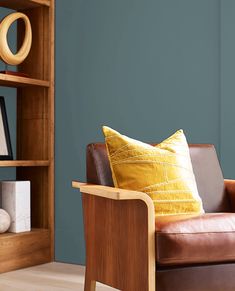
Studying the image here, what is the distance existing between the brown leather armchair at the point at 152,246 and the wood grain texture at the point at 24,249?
1.07 meters

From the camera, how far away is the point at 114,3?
3869mm

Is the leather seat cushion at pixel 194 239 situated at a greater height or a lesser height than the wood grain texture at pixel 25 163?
lesser

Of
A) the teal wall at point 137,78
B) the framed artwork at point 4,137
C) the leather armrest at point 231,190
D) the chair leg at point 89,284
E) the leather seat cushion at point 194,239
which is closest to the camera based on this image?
the leather seat cushion at point 194,239

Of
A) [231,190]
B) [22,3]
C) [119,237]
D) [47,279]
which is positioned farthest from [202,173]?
[22,3]

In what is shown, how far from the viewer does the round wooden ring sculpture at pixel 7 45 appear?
3.70m

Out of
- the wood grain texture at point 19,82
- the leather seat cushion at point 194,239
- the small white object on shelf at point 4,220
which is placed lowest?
the small white object on shelf at point 4,220

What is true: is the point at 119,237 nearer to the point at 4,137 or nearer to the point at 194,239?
the point at 194,239

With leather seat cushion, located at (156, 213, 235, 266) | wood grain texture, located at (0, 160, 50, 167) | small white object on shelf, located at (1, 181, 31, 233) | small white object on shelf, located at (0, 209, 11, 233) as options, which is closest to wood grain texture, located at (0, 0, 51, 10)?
wood grain texture, located at (0, 160, 50, 167)

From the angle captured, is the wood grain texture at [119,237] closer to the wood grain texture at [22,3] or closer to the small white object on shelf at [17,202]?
the small white object on shelf at [17,202]

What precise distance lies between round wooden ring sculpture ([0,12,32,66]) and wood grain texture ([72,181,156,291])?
50.9 inches

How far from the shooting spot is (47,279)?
11.4 ft

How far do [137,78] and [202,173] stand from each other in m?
0.98

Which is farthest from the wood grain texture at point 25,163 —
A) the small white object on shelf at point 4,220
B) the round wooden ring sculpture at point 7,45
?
the round wooden ring sculpture at point 7,45

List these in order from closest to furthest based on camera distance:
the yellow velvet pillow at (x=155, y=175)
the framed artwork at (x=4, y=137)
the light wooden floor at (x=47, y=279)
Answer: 1. the yellow velvet pillow at (x=155, y=175)
2. the light wooden floor at (x=47, y=279)
3. the framed artwork at (x=4, y=137)
